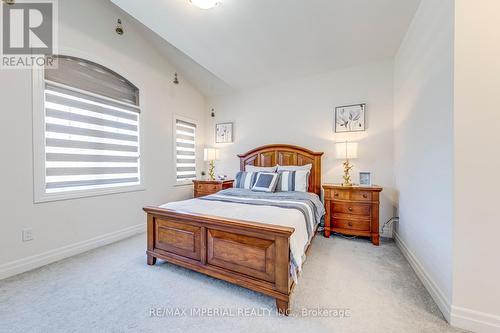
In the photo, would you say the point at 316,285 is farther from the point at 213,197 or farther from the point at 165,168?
the point at 165,168

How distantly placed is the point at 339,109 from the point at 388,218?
187cm

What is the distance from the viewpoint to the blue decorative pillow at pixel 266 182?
10.3 feet

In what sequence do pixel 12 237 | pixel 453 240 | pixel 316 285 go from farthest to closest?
pixel 12 237, pixel 316 285, pixel 453 240

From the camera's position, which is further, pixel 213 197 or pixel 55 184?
pixel 213 197

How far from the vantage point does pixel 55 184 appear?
2.49 m

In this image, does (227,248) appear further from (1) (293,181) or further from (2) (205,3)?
(2) (205,3)

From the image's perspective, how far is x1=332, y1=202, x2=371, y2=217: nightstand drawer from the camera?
296cm

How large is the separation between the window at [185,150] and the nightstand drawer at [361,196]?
3.17 metres

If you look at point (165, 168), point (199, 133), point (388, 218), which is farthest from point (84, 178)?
point (388, 218)

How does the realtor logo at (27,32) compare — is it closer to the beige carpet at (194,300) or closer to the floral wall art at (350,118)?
the beige carpet at (194,300)

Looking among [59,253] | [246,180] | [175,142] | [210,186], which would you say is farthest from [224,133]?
[59,253]

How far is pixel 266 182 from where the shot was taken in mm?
3180

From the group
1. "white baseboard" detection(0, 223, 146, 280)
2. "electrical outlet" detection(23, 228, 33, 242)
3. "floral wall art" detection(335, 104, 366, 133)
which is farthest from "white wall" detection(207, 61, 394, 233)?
"electrical outlet" detection(23, 228, 33, 242)

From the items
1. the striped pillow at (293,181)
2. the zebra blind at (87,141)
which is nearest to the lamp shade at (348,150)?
the striped pillow at (293,181)
